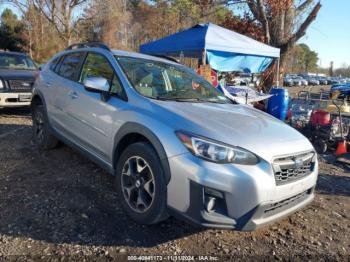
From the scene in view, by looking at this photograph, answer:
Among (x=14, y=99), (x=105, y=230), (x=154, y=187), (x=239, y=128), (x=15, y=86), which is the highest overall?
(x=15, y=86)

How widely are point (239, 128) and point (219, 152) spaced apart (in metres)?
0.42

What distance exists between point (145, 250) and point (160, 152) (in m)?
0.85

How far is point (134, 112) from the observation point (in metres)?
3.29

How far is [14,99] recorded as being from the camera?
7965mm

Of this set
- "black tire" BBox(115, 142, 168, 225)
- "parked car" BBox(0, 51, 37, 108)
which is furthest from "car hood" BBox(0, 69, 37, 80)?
"black tire" BBox(115, 142, 168, 225)

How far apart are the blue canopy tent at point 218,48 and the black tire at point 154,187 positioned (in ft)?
17.0

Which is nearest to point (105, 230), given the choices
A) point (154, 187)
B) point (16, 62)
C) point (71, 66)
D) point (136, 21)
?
point (154, 187)

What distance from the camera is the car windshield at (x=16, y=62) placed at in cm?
904

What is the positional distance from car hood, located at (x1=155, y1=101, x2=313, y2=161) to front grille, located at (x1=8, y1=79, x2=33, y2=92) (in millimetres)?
5915

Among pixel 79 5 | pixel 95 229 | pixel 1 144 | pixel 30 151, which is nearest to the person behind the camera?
pixel 95 229

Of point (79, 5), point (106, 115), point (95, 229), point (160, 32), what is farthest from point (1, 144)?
point (160, 32)

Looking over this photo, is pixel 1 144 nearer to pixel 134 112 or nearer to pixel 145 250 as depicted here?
pixel 134 112

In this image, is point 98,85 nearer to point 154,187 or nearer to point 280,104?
point 154,187

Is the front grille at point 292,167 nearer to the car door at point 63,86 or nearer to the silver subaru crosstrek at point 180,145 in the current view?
the silver subaru crosstrek at point 180,145
